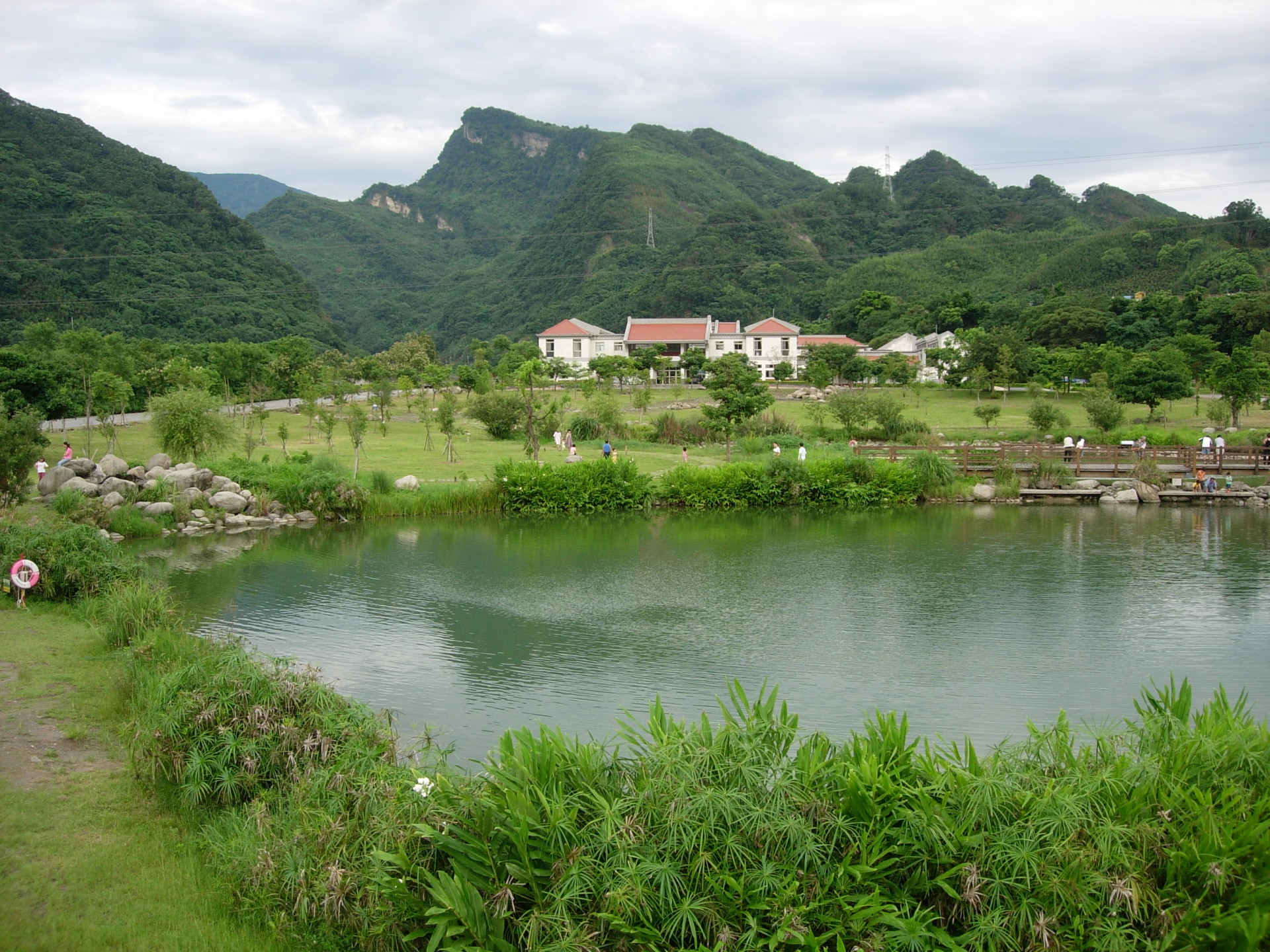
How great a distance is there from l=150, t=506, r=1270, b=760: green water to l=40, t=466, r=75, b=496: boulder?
2.96m

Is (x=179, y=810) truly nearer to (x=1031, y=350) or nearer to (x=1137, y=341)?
(x=1031, y=350)

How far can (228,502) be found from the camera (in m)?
20.3

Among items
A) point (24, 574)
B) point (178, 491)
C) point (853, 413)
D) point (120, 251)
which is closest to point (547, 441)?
point (853, 413)

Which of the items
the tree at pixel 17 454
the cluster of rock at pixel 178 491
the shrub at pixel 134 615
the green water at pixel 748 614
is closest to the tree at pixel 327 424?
the cluster of rock at pixel 178 491

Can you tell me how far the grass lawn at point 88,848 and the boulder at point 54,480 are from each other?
38.2ft

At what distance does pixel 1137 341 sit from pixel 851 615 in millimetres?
42233

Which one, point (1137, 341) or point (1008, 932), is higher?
Answer: point (1137, 341)

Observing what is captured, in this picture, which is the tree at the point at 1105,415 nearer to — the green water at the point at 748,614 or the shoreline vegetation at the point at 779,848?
the green water at the point at 748,614

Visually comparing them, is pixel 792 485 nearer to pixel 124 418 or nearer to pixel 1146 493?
pixel 1146 493

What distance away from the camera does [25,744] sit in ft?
25.0

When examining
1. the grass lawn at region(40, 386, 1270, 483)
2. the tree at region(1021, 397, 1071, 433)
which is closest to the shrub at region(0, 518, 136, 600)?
the grass lawn at region(40, 386, 1270, 483)

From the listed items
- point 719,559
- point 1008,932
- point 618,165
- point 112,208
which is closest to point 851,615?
point 719,559

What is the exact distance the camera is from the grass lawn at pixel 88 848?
5262 mm

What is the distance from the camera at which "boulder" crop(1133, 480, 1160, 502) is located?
24578 millimetres
